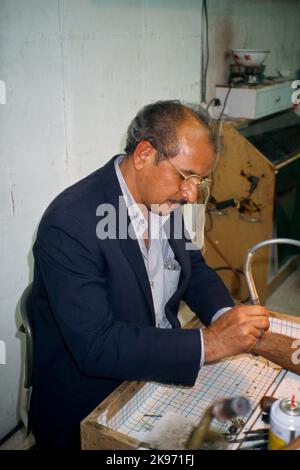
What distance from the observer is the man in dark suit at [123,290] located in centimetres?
110

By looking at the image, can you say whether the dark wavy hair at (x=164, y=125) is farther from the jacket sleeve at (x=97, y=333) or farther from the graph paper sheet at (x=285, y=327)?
the graph paper sheet at (x=285, y=327)

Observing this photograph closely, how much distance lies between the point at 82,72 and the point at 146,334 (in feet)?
4.01

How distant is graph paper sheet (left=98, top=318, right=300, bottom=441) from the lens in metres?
1.07

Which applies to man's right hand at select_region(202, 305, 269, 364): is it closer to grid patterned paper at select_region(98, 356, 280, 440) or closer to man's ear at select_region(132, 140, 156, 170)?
grid patterned paper at select_region(98, 356, 280, 440)

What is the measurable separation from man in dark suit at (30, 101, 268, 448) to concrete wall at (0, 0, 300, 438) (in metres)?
0.54

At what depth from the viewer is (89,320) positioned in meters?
1.09

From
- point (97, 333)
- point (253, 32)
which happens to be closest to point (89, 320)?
point (97, 333)

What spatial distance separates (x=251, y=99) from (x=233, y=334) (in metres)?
2.13

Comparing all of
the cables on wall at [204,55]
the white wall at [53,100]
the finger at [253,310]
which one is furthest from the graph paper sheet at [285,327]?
the cables on wall at [204,55]

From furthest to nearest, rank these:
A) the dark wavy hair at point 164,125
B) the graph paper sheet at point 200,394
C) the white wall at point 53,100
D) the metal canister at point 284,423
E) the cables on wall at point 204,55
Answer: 1. the cables on wall at point 204,55
2. the white wall at point 53,100
3. the dark wavy hair at point 164,125
4. the graph paper sheet at point 200,394
5. the metal canister at point 284,423

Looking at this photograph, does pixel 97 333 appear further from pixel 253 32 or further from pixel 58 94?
pixel 253 32

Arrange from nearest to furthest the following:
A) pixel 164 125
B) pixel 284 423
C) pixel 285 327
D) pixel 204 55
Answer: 1. pixel 284 423
2. pixel 164 125
3. pixel 285 327
4. pixel 204 55

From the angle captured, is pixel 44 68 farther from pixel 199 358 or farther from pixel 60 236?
pixel 199 358

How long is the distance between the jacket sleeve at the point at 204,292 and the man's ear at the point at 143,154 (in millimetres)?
419
